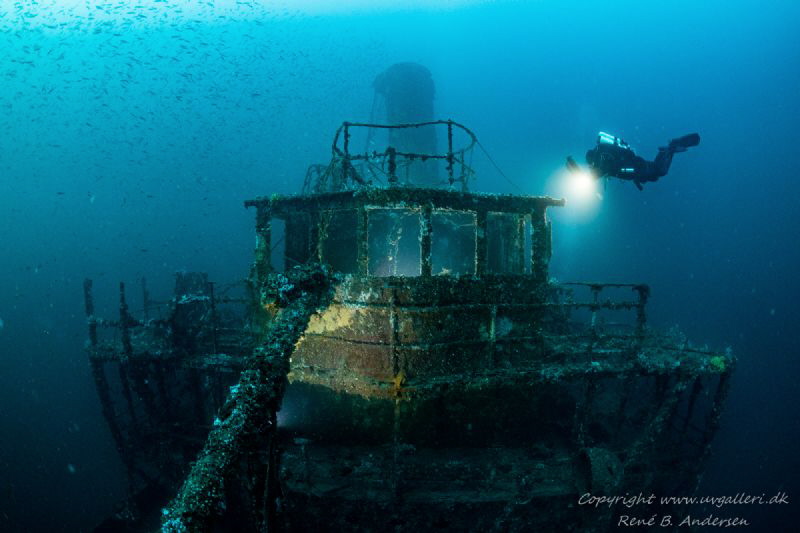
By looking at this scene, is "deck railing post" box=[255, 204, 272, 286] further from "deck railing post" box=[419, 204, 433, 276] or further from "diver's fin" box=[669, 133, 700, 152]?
"diver's fin" box=[669, 133, 700, 152]

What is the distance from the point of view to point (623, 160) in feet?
35.7

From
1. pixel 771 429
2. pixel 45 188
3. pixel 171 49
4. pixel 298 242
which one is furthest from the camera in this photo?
pixel 171 49

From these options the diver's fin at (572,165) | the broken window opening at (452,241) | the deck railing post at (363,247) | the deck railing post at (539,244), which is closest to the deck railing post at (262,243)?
the deck railing post at (363,247)

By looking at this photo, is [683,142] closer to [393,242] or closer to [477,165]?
[393,242]

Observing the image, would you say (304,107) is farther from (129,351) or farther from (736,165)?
(129,351)

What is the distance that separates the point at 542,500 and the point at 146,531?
439 inches

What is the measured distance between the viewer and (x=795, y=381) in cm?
4612

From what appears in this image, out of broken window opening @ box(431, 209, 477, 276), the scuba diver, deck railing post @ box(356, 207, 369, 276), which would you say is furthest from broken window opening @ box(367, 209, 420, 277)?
the scuba diver

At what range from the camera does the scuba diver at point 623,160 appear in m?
10.8

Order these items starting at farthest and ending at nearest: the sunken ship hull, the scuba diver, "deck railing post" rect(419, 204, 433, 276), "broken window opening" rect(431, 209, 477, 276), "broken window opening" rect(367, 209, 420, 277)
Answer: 1. "broken window opening" rect(431, 209, 477, 276)
2. "broken window opening" rect(367, 209, 420, 277)
3. the scuba diver
4. "deck railing post" rect(419, 204, 433, 276)
5. the sunken ship hull

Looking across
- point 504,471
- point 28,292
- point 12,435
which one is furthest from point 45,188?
point 504,471

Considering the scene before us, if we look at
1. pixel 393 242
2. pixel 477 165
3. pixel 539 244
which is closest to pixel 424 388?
pixel 539 244

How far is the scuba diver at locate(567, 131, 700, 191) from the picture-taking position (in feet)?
35.3

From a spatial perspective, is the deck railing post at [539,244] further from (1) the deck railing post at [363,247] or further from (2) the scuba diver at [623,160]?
(1) the deck railing post at [363,247]
